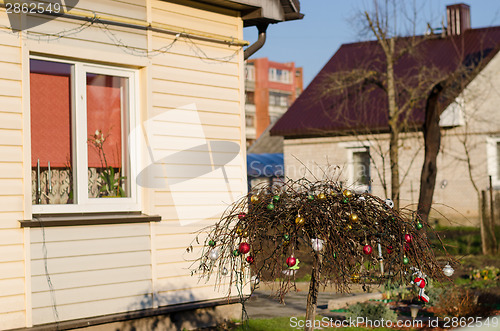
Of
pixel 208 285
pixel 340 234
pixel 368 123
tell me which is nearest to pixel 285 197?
pixel 340 234

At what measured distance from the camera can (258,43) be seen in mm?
8945

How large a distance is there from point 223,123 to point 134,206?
5.38 feet

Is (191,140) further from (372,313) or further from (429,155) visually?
(429,155)

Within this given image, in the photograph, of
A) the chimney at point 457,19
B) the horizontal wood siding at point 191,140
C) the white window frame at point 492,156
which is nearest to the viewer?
the horizontal wood siding at point 191,140

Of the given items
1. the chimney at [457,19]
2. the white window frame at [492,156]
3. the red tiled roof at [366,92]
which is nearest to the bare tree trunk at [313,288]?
the red tiled roof at [366,92]

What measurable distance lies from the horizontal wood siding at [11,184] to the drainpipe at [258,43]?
10.5 feet

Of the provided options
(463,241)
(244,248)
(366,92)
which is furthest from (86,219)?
A: (366,92)

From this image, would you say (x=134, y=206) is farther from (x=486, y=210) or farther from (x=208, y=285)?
(x=486, y=210)

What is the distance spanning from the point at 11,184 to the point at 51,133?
779mm

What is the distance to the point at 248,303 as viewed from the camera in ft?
33.8

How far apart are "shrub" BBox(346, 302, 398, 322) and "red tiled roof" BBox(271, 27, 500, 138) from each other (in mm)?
14997

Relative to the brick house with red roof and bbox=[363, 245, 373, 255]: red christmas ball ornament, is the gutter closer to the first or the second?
bbox=[363, 245, 373, 255]: red christmas ball ornament

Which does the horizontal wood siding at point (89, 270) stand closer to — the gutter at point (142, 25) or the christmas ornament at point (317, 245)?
the gutter at point (142, 25)

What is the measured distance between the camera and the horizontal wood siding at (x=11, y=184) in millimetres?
6297
